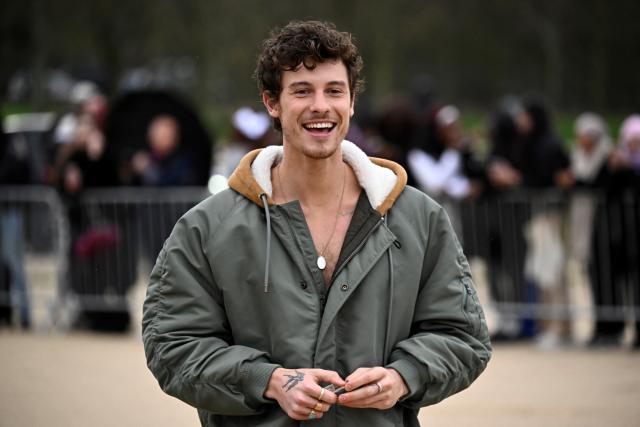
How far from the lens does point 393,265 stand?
13.0 ft

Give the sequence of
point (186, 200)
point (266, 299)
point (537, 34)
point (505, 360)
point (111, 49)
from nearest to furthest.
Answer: point (266, 299) → point (505, 360) → point (186, 200) → point (111, 49) → point (537, 34)

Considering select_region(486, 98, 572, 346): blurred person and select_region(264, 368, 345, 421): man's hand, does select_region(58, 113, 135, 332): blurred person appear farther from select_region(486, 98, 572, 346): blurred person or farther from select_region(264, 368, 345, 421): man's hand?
select_region(264, 368, 345, 421): man's hand

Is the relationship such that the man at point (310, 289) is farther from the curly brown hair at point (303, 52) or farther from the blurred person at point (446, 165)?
the blurred person at point (446, 165)

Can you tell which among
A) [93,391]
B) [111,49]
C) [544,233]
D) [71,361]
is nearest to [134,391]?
[93,391]

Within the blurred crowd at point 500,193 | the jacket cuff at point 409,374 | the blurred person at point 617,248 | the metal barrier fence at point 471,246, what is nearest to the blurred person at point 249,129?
the blurred crowd at point 500,193

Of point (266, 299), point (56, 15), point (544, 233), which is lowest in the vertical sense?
point (544, 233)

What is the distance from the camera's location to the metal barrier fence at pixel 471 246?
10523 millimetres

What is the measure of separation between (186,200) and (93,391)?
2977 millimetres

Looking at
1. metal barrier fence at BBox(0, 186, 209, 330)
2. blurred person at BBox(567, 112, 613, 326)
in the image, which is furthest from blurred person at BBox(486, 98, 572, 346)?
metal barrier fence at BBox(0, 186, 209, 330)

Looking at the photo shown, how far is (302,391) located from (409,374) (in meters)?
0.36

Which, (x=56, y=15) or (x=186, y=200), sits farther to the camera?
(x=56, y=15)

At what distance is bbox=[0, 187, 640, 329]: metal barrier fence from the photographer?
1052 centimetres

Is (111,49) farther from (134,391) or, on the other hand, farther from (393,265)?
(393,265)

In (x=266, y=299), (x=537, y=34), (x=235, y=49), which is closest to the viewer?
(x=266, y=299)
